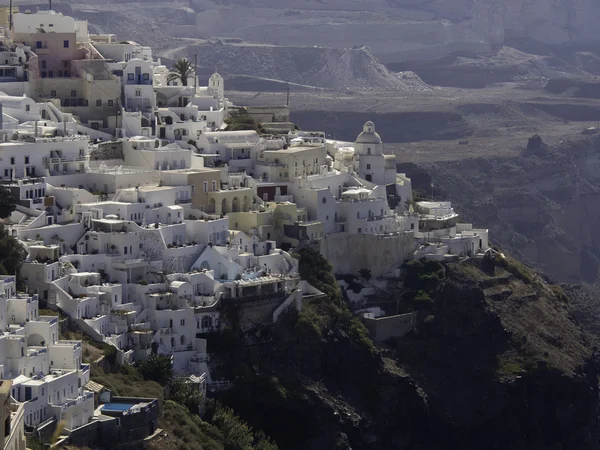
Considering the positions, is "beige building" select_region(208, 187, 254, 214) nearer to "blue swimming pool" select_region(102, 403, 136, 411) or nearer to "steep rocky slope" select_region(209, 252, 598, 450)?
"steep rocky slope" select_region(209, 252, 598, 450)

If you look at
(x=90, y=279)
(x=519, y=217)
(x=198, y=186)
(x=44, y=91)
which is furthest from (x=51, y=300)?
(x=519, y=217)

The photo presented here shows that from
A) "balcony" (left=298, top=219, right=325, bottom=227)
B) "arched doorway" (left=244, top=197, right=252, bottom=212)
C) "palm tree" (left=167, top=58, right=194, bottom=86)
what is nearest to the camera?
"arched doorway" (left=244, top=197, right=252, bottom=212)

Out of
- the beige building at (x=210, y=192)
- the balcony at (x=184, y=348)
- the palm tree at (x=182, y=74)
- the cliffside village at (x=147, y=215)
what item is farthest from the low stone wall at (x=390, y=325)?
the palm tree at (x=182, y=74)

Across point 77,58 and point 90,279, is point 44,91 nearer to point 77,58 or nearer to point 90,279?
point 77,58

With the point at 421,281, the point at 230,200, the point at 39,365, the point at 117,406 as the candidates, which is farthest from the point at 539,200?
the point at 39,365

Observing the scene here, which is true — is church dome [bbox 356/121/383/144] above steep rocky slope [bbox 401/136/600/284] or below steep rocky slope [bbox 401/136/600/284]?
above

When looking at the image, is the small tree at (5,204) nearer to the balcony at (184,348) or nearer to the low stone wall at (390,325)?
the balcony at (184,348)

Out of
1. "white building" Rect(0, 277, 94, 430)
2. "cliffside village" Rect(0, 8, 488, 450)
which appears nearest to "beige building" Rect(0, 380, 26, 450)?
"cliffside village" Rect(0, 8, 488, 450)
